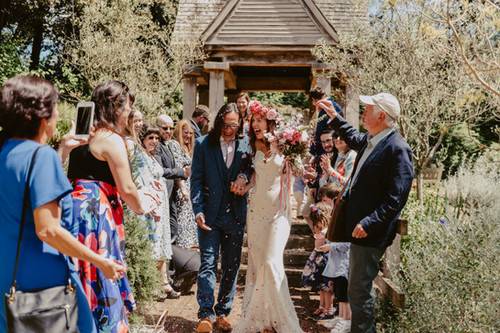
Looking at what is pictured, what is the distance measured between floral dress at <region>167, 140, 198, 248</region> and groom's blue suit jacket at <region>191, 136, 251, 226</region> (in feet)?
5.88

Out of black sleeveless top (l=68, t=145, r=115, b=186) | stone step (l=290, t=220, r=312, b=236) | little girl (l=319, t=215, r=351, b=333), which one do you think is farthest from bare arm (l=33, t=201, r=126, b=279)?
stone step (l=290, t=220, r=312, b=236)

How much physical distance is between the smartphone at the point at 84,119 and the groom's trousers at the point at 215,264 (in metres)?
2.52

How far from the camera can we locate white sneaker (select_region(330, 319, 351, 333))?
514 centimetres

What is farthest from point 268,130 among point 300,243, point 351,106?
point 351,106

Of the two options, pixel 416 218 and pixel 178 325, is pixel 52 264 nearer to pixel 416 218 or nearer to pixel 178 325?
pixel 178 325

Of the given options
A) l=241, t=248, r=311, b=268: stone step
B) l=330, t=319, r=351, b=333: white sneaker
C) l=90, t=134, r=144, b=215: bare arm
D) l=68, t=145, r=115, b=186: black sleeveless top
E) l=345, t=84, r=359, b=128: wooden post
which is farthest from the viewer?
l=345, t=84, r=359, b=128: wooden post

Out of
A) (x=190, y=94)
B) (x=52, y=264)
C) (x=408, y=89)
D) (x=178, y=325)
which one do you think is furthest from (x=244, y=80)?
(x=52, y=264)

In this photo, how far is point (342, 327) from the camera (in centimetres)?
519

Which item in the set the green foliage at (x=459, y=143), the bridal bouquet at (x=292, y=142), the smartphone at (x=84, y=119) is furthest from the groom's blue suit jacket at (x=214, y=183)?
the green foliage at (x=459, y=143)

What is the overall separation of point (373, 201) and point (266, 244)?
140 cm

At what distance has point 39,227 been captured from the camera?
2324 millimetres

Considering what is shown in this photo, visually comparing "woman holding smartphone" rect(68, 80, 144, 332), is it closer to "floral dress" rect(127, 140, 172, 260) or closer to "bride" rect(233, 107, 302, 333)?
"floral dress" rect(127, 140, 172, 260)

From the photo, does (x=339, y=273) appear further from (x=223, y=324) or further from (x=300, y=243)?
(x=300, y=243)

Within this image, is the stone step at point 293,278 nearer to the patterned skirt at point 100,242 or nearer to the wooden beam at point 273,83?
the patterned skirt at point 100,242
